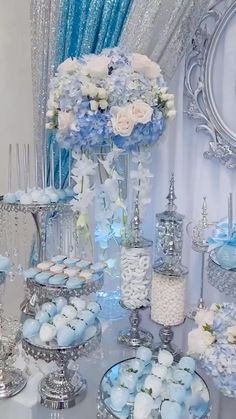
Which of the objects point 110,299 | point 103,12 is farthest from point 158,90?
A: point 110,299

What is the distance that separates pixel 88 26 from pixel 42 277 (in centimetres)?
81

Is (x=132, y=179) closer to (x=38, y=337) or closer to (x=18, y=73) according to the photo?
(x=38, y=337)

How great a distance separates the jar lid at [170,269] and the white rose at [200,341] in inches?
9.3

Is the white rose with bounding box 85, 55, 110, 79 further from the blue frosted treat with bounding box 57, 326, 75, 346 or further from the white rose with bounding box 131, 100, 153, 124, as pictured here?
the blue frosted treat with bounding box 57, 326, 75, 346

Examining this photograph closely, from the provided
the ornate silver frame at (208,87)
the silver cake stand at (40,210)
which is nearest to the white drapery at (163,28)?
the ornate silver frame at (208,87)

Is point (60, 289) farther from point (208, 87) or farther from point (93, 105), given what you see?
point (208, 87)

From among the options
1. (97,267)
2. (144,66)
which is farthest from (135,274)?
(144,66)

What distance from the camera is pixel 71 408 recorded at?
105cm

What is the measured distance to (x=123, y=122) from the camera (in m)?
1.13

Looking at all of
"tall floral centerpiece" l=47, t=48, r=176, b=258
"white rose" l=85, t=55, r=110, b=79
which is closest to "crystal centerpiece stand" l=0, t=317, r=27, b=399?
"tall floral centerpiece" l=47, t=48, r=176, b=258

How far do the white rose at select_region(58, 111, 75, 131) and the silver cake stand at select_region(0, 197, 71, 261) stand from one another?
0.29 metres

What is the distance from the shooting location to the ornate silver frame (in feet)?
4.36

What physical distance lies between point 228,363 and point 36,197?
0.77 m

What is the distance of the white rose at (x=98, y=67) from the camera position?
Answer: 3.76 ft
